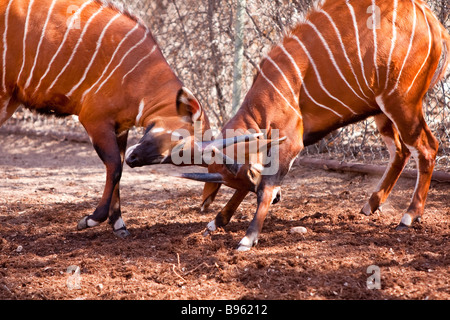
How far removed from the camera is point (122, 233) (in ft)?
13.9

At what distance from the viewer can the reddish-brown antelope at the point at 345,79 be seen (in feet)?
13.4

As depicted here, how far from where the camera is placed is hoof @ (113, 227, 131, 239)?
421 centimetres

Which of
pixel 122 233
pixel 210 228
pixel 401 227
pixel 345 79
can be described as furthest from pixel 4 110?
pixel 401 227

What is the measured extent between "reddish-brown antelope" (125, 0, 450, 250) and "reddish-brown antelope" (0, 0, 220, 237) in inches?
23.5

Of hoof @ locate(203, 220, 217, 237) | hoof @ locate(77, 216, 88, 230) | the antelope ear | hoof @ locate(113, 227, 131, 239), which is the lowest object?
hoof @ locate(113, 227, 131, 239)

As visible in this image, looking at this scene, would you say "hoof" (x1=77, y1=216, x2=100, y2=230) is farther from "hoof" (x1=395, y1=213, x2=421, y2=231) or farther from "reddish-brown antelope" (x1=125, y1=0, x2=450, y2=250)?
"hoof" (x1=395, y1=213, x2=421, y2=231)

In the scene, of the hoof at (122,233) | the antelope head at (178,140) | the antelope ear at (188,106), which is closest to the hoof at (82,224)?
the hoof at (122,233)

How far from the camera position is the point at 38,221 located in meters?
4.63

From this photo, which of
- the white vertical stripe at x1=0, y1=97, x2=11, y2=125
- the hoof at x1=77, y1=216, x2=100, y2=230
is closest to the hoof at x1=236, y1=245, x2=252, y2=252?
the hoof at x1=77, y1=216, x2=100, y2=230

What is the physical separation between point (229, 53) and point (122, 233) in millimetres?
3249

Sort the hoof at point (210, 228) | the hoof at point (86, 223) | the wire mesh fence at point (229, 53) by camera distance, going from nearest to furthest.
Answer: the hoof at point (210, 228)
the hoof at point (86, 223)
the wire mesh fence at point (229, 53)

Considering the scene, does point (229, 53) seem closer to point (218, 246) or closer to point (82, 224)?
point (82, 224)

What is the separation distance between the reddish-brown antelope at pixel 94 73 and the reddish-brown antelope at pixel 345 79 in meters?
0.60

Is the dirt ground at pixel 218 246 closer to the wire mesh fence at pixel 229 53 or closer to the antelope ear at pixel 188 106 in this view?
the wire mesh fence at pixel 229 53
